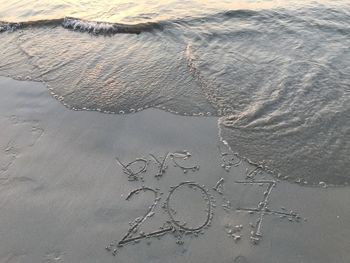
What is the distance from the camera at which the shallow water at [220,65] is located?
5.30 m

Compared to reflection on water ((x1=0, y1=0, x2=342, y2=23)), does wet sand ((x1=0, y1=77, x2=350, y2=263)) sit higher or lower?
lower

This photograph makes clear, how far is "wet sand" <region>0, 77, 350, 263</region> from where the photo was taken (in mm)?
3840

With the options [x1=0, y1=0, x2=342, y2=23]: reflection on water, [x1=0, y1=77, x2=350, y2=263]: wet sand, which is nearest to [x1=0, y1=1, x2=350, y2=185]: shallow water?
[x1=0, y1=0, x2=342, y2=23]: reflection on water

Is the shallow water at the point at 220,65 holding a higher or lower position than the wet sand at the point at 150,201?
higher

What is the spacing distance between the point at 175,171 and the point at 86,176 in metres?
1.14

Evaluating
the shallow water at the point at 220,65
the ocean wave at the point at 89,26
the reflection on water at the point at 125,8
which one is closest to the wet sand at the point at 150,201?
the shallow water at the point at 220,65

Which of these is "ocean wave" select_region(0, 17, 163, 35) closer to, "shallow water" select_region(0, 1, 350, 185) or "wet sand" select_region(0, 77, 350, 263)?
"shallow water" select_region(0, 1, 350, 185)

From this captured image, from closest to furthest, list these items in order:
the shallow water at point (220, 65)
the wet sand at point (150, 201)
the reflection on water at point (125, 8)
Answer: the wet sand at point (150, 201)
the shallow water at point (220, 65)
the reflection on water at point (125, 8)

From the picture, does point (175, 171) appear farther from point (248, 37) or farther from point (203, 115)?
point (248, 37)

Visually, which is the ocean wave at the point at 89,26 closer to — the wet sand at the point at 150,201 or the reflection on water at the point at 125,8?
the reflection on water at the point at 125,8

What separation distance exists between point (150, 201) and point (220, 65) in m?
3.59

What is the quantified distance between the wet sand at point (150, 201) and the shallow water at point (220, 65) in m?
0.47

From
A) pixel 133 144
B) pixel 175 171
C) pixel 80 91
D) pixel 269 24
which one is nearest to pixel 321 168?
pixel 175 171

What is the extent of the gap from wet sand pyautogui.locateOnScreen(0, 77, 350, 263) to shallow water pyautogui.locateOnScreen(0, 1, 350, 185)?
18.5 inches
